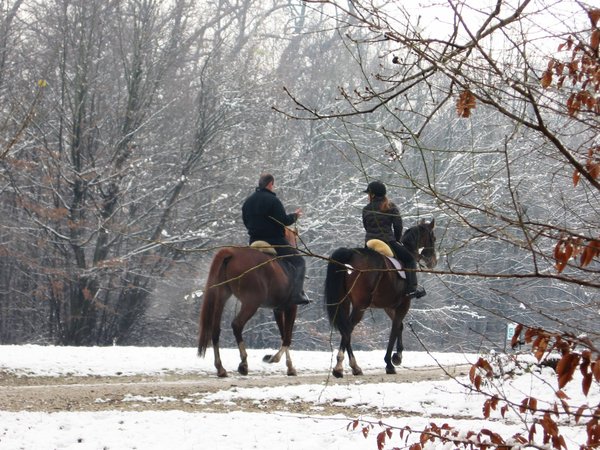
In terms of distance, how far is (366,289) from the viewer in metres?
13.3

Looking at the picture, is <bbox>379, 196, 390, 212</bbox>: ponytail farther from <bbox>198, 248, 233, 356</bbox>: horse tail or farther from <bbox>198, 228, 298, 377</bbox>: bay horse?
<bbox>198, 248, 233, 356</bbox>: horse tail

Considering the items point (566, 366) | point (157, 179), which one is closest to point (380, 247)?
point (566, 366)

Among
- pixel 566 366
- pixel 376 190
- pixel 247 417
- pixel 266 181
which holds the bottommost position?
pixel 247 417

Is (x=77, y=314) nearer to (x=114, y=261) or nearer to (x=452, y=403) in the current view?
(x=114, y=261)

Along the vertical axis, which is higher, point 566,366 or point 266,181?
point 266,181

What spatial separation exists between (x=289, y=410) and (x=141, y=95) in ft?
56.8

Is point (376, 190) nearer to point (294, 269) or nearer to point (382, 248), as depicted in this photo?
point (382, 248)

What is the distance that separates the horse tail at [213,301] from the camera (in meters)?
12.9

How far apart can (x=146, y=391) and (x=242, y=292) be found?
2.43m

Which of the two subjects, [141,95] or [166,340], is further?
[166,340]

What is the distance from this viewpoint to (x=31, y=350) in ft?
50.2

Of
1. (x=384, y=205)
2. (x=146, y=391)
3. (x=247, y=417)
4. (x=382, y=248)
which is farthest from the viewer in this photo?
(x=382, y=248)

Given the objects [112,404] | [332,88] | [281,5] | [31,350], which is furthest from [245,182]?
[112,404]

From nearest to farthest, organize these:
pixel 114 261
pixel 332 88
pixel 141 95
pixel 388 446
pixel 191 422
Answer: pixel 388 446, pixel 191 422, pixel 114 261, pixel 141 95, pixel 332 88
